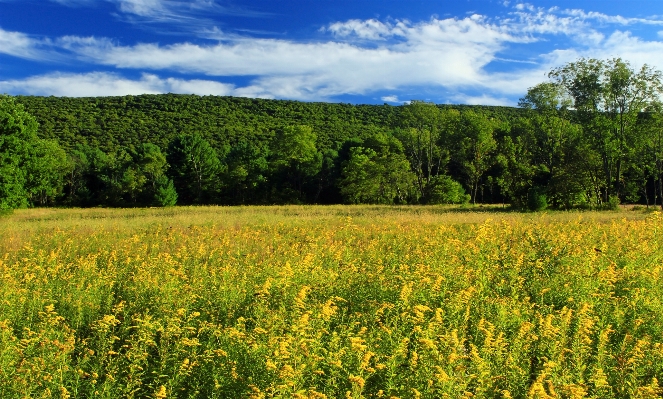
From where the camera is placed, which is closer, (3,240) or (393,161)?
(3,240)

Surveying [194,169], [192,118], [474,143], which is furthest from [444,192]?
[192,118]

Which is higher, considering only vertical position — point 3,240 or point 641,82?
point 641,82

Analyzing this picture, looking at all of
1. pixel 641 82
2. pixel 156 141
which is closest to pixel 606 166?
pixel 641 82

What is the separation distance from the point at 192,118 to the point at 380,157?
202 feet

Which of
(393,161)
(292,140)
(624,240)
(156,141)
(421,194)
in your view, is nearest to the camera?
(624,240)

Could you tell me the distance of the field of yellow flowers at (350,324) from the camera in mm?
3307

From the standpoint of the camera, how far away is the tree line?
2767 cm

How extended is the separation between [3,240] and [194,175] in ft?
141

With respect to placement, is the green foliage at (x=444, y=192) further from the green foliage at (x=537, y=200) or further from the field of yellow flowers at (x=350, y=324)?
the field of yellow flowers at (x=350, y=324)

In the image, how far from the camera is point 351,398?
2877 millimetres

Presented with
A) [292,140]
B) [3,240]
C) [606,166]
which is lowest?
[3,240]

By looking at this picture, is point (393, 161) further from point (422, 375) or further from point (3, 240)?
point (422, 375)

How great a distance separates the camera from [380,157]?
44.4m

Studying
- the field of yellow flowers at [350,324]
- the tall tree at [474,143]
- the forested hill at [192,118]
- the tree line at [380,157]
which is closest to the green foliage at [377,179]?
the tree line at [380,157]
